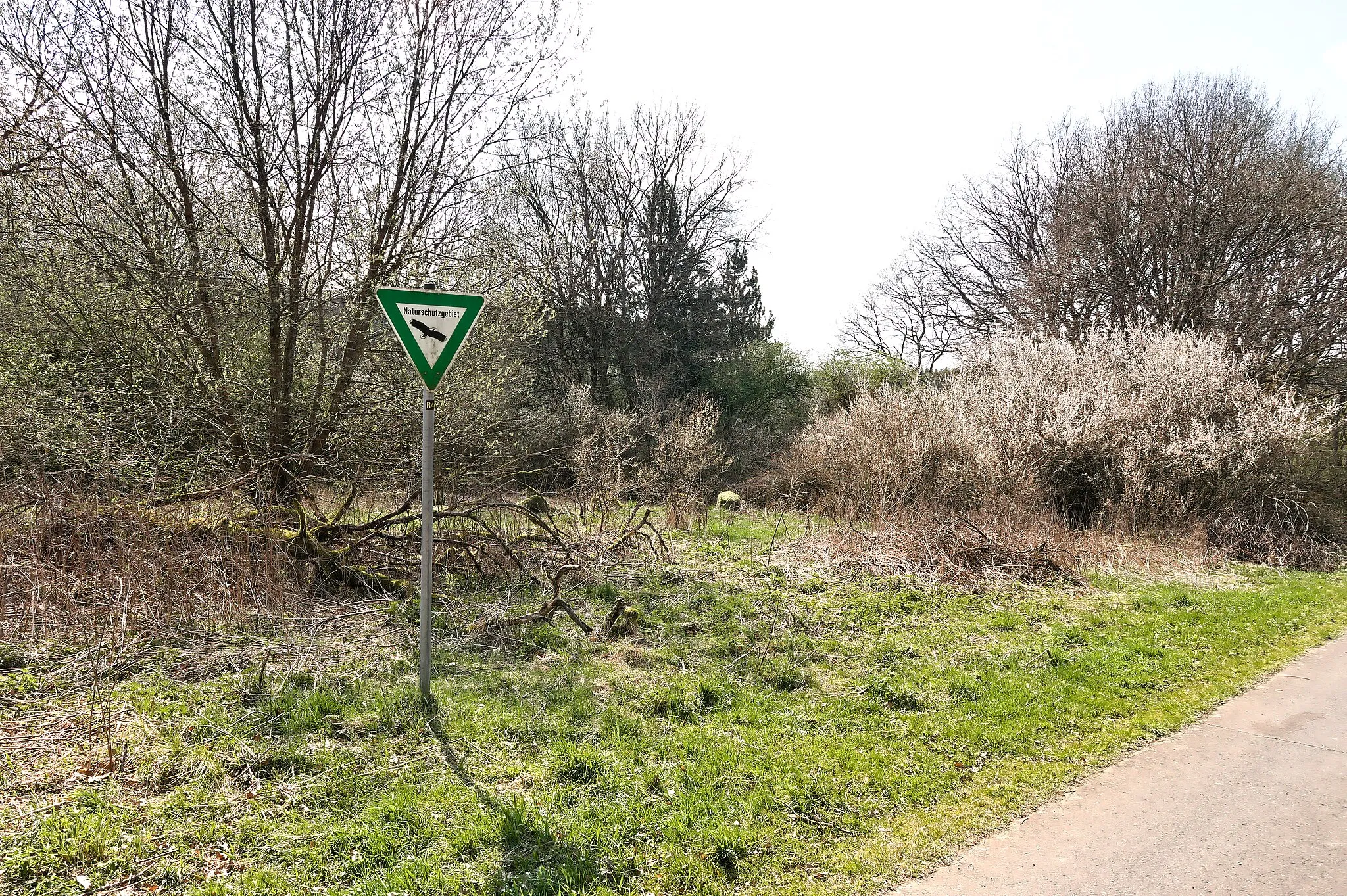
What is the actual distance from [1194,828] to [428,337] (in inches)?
214

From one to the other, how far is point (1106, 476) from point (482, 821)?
43.4 ft

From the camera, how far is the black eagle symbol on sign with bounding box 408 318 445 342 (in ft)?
15.9

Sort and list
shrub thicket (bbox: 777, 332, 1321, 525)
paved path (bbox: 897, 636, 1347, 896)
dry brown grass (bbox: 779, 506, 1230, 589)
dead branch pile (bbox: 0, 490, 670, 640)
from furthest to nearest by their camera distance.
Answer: shrub thicket (bbox: 777, 332, 1321, 525) < dry brown grass (bbox: 779, 506, 1230, 589) < dead branch pile (bbox: 0, 490, 670, 640) < paved path (bbox: 897, 636, 1347, 896)

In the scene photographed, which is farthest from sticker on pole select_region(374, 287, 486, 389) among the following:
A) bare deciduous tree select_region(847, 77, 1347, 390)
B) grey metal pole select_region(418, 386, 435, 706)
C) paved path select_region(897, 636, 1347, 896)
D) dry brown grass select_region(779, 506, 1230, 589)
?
bare deciduous tree select_region(847, 77, 1347, 390)

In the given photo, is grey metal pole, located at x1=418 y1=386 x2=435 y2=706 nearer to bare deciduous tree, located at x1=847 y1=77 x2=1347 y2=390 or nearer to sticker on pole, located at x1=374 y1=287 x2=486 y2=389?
sticker on pole, located at x1=374 y1=287 x2=486 y2=389

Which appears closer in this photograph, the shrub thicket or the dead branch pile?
the dead branch pile

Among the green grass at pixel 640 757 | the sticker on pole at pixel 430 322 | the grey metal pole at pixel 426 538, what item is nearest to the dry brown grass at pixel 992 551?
the green grass at pixel 640 757

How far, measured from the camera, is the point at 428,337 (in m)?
4.90

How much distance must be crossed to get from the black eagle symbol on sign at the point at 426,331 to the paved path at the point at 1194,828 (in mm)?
4244

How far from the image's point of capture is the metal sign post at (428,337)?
15.8 ft

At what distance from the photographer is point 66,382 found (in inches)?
324

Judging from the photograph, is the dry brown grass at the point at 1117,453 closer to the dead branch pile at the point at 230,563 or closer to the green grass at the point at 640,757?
the green grass at the point at 640,757

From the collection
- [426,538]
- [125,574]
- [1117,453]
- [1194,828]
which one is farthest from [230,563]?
[1117,453]

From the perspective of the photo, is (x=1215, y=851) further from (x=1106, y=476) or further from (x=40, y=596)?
(x=1106, y=476)
